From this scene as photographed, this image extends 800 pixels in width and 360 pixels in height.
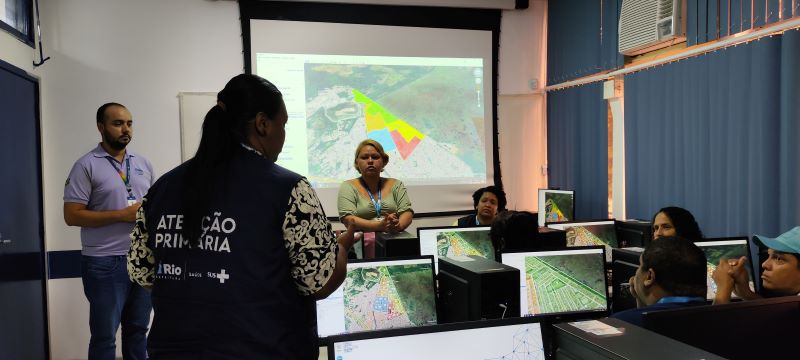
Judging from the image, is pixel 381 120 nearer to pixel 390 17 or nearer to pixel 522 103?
pixel 390 17

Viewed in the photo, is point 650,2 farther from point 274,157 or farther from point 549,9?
point 274,157

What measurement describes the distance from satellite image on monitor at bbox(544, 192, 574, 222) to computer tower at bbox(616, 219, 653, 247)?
1313 mm

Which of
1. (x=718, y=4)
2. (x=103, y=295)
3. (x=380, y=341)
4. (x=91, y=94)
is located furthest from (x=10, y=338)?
(x=718, y=4)

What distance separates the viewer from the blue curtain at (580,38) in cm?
496

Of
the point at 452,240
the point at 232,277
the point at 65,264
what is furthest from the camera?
the point at 65,264

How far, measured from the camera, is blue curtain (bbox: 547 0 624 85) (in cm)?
496

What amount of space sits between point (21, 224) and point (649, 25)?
4640 mm

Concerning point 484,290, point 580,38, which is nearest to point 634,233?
point 484,290

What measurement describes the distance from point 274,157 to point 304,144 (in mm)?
3857

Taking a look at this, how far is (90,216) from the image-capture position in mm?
3035

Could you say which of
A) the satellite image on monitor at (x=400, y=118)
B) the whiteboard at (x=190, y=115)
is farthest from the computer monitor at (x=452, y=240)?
the whiteboard at (x=190, y=115)

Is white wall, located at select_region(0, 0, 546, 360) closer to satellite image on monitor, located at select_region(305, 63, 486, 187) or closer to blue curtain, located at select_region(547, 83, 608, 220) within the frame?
satellite image on monitor, located at select_region(305, 63, 486, 187)

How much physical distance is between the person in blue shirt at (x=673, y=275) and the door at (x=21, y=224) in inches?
134

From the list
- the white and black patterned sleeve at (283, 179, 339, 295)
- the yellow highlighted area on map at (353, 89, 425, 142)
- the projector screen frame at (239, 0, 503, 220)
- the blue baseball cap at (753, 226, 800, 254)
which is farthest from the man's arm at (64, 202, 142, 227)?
the blue baseball cap at (753, 226, 800, 254)
